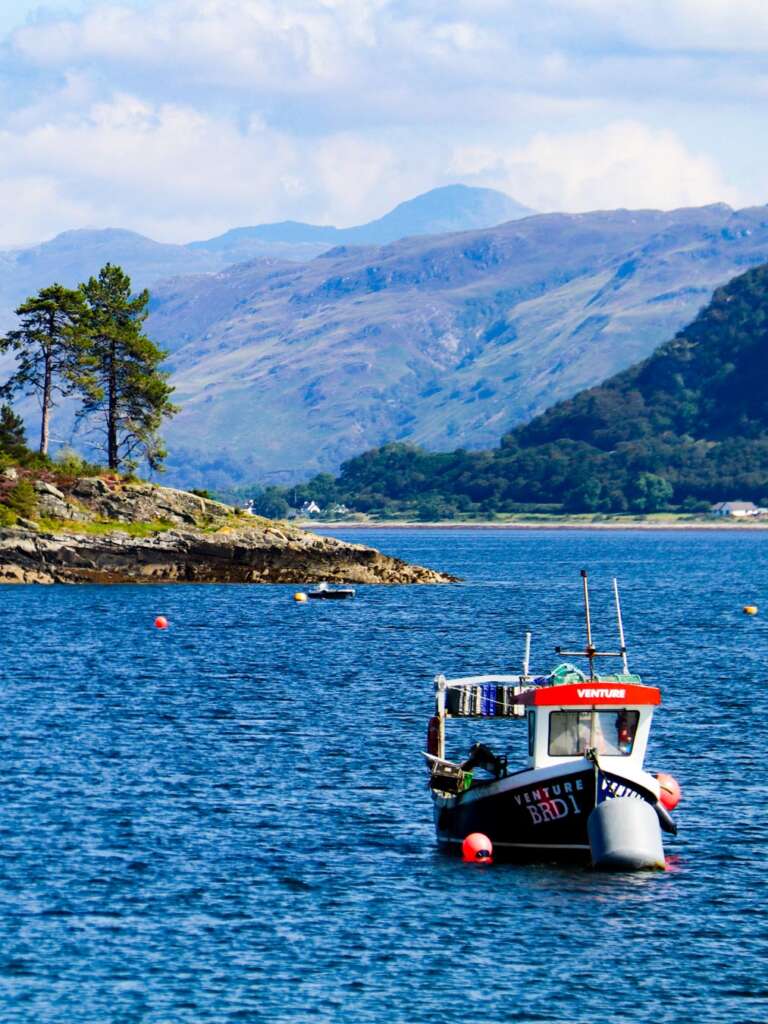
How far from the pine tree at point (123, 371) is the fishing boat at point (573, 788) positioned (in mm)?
113186

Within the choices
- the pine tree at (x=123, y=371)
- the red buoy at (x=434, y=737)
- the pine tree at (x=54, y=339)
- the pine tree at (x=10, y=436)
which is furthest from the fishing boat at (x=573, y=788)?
the pine tree at (x=123, y=371)

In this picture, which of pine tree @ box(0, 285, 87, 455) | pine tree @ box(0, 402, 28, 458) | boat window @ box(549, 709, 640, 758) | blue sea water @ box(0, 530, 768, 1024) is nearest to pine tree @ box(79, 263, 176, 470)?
pine tree @ box(0, 285, 87, 455)

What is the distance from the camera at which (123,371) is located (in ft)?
533

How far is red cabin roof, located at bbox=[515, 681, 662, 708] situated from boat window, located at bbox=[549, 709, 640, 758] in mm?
388

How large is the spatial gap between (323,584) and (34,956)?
4290 inches

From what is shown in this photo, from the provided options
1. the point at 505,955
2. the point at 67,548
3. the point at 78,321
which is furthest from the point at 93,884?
the point at 78,321

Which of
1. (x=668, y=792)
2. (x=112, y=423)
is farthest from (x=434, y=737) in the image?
(x=112, y=423)

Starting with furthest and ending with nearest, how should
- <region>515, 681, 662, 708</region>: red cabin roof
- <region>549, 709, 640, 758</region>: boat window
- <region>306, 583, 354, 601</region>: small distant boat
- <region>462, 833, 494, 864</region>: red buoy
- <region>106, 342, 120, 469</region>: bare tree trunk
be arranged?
<region>106, 342, 120, 469</region>: bare tree trunk < <region>306, 583, 354, 601</region>: small distant boat < <region>549, 709, 640, 758</region>: boat window < <region>462, 833, 494, 864</region>: red buoy < <region>515, 681, 662, 708</region>: red cabin roof

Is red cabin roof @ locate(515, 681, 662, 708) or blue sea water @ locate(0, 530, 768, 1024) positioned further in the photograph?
red cabin roof @ locate(515, 681, 662, 708)

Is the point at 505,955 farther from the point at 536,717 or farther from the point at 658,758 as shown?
the point at 658,758

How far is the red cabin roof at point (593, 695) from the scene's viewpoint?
4769 centimetres

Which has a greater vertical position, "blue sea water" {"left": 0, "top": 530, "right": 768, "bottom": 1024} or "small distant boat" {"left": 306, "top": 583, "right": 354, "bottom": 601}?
"small distant boat" {"left": 306, "top": 583, "right": 354, "bottom": 601}

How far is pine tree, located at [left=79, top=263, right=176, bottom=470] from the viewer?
16100 centimetres

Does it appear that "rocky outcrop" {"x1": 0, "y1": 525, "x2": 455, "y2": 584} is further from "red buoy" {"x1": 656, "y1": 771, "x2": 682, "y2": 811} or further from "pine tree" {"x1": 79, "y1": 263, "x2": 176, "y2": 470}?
"red buoy" {"x1": 656, "y1": 771, "x2": 682, "y2": 811}
